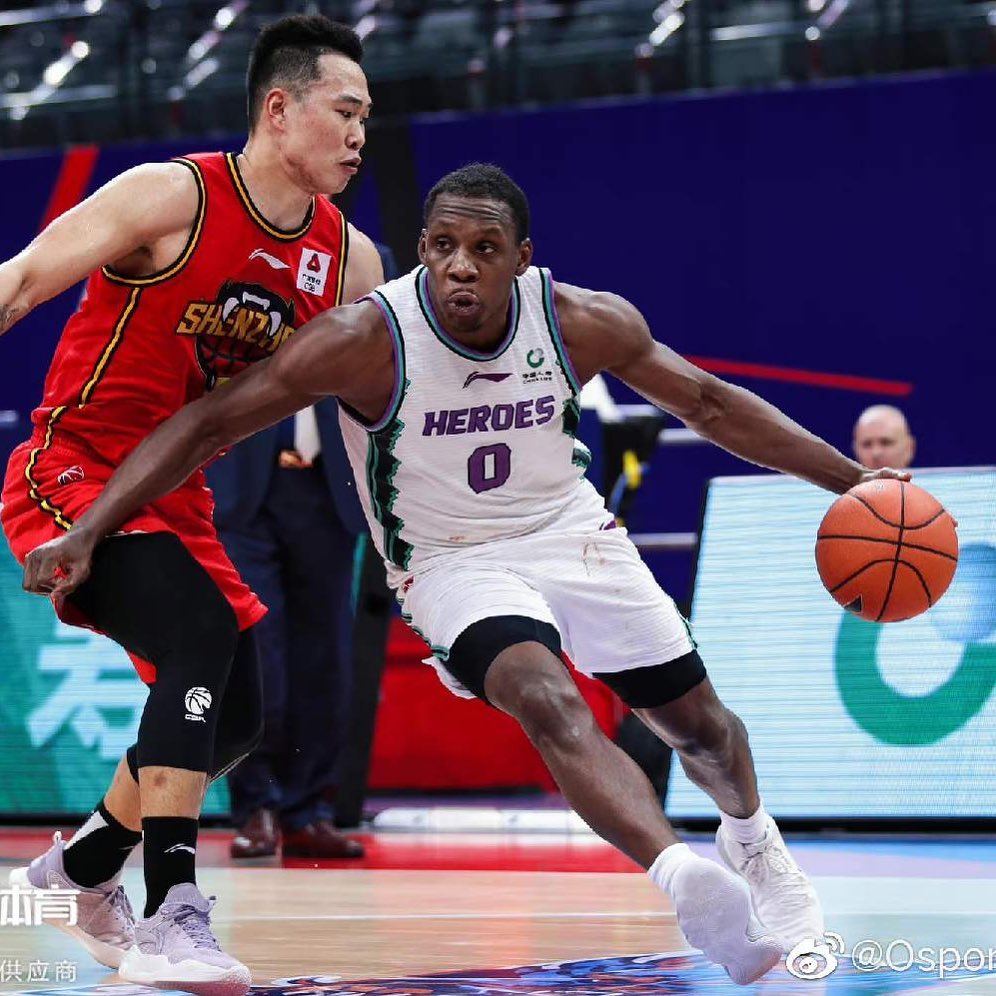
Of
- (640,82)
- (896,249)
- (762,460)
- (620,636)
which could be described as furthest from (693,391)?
(640,82)

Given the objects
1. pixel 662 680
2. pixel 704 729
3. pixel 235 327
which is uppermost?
pixel 235 327

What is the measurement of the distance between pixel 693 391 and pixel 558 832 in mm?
3422

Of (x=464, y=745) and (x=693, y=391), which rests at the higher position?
(x=693, y=391)

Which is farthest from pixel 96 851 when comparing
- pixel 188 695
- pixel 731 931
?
pixel 731 931

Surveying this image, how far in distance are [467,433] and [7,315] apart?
0.98 meters

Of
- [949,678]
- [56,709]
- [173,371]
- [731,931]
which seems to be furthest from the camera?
[56,709]

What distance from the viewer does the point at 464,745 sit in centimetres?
833

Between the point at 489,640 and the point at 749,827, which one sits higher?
the point at 489,640

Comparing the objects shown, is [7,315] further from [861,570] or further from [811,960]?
[811,960]

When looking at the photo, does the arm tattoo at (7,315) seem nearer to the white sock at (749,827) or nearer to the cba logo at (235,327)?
the cba logo at (235,327)

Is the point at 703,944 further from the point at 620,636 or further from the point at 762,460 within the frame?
the point at 762,460

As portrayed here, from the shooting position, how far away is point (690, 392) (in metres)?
4.09

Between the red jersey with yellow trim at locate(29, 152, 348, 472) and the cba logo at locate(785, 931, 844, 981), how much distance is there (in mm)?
1666

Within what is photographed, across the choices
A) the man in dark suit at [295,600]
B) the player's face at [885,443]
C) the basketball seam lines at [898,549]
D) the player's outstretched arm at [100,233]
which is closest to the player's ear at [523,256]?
the player's outstretched arm at [100,233]
